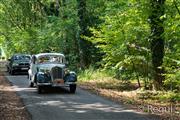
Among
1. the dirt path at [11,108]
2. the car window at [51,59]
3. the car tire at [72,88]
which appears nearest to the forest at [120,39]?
the car window at [51,59]

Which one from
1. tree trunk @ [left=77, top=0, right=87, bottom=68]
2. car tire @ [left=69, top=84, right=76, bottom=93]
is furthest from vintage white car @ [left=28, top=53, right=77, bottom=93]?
tree trunk @ [left=77, top=0, right=87, bottom=68]

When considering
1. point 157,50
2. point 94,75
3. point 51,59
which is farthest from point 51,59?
point 94,75

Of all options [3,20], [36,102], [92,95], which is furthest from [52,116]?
[3,20]

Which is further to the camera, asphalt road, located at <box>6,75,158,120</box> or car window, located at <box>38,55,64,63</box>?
car window, located at <box>38,55,64,63</box>

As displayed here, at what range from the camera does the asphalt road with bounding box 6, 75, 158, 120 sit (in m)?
12.3

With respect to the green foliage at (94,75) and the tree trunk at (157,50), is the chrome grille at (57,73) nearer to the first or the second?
the tree trunk at (157,50)

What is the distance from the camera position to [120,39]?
18516 millimetres

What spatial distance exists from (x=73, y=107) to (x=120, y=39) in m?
5.33

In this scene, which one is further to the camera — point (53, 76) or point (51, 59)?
point (51, 59)

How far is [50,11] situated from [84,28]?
1058 centimetres

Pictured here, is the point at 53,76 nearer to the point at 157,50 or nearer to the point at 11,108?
the point at 11,108

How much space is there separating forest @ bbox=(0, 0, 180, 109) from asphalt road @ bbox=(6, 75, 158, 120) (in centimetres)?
219

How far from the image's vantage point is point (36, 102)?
15.7 m

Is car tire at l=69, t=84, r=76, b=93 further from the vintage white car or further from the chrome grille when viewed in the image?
the chrome grille
